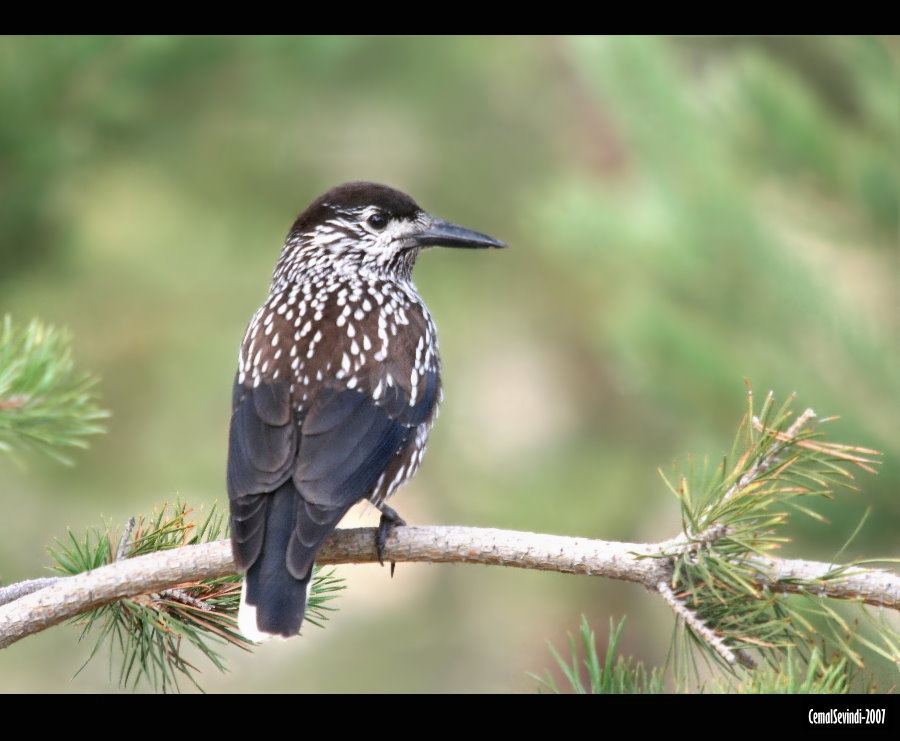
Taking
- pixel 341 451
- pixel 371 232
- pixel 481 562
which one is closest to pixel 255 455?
pixel 341 451

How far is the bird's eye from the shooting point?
4195 millimetres

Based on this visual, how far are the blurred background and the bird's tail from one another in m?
0.42

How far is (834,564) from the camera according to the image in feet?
7.50

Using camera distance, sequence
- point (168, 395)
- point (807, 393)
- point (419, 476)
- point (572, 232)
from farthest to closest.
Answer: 1. point (419, 476)
2. point (168, 395)
3. point (572, 232)
4. point (807, 393)

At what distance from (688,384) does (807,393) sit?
57cm

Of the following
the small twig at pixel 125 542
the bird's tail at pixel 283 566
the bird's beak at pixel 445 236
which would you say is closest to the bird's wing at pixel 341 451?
the bird's tail at pixel 283 566

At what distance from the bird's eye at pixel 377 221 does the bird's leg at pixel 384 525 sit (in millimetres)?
1295

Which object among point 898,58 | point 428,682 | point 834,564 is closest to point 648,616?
point 428,682

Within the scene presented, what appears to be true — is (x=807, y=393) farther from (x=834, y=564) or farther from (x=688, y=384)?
(x=834, y=564)

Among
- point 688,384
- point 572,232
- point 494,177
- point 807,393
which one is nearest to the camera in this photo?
point 807,393

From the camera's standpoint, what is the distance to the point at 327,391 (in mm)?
3375

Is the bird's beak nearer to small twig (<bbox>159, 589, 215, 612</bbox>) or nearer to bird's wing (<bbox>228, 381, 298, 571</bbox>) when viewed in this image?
bird's wing (<bbox>228, 381, 298, 571</bbox>)

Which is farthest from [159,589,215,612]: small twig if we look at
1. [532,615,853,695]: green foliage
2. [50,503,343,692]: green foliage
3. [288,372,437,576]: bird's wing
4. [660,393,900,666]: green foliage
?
[660,393,900,666]: green foliage

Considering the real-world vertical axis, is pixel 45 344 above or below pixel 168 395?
below
